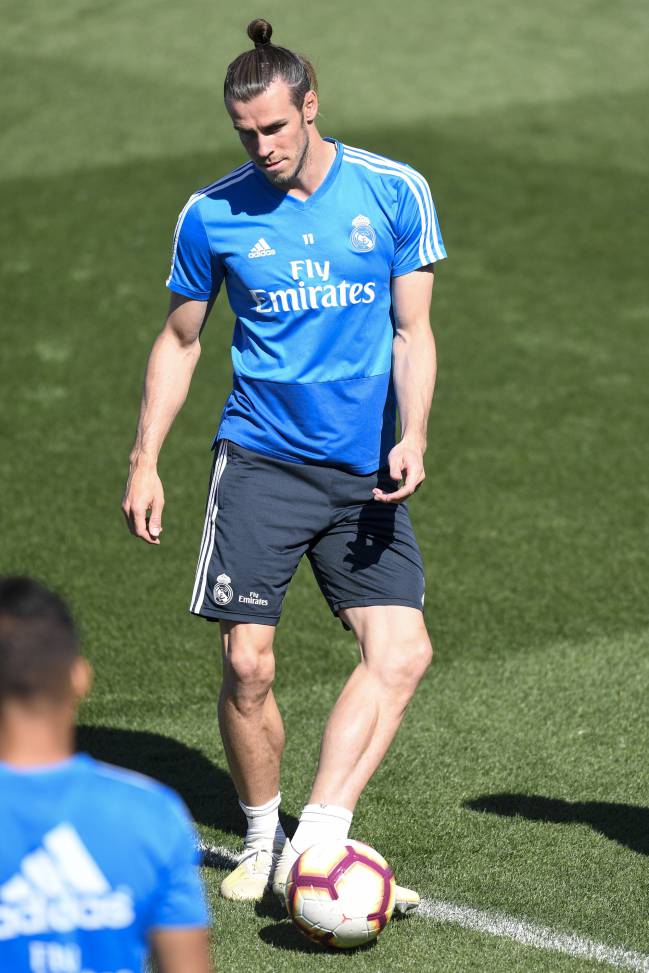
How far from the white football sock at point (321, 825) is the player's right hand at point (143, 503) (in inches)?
39.8

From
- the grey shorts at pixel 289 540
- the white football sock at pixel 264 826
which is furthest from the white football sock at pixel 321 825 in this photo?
the grey shorts at pixel 289 540

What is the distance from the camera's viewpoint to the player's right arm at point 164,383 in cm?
495

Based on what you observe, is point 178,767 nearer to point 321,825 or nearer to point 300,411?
point 321,825

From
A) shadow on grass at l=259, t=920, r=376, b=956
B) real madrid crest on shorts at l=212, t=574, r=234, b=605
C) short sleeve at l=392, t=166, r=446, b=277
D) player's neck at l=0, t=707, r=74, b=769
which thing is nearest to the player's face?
short sleeve at l=392, t=166, r=446, b=277

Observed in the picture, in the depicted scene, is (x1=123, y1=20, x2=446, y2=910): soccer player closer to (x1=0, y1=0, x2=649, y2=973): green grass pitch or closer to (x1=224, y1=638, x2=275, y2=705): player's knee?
(x1=224, y1=638, x2=275, y2=705): player's knee

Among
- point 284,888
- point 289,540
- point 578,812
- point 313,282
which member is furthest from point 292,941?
point 313,282

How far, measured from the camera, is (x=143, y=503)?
16.0 ft

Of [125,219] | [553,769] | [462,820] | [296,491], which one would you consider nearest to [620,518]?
[553,769]

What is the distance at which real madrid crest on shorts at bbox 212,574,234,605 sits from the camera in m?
4.87

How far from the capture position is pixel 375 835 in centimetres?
537

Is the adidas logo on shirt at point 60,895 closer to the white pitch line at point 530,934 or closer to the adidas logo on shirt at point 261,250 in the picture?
the white pitch line at point 530,934

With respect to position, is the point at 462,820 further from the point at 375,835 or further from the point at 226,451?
the point at 226,451

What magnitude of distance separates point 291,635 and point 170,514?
2.12 metres

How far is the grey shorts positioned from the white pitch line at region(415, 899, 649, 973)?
98 cm
